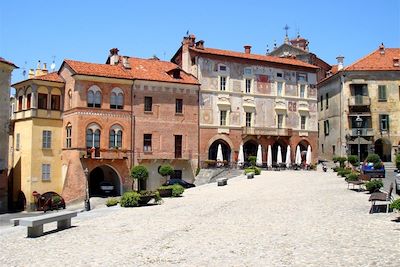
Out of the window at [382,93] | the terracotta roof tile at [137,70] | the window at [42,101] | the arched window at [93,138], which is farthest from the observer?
the window at [382,93]

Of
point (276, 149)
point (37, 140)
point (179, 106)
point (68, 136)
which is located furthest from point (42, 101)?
point (276, 149)

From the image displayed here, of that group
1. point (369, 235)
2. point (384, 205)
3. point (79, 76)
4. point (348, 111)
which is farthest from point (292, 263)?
point (348, 111)

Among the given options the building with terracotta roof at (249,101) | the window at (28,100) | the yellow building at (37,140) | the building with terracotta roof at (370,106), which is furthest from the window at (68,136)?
the building with terracotta roof at (370,106)

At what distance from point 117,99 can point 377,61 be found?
28.9 meters

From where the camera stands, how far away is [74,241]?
622 inches

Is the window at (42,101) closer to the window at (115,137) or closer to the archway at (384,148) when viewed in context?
the window at (115,137)

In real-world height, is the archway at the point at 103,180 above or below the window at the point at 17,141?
below

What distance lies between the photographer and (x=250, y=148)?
160 ft

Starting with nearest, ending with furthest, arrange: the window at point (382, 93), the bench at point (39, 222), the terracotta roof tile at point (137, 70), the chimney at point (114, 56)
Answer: the bench at point (39, 222) < the terracotta roof tile at point (137, 70) < the chimney at point (114, 56) < the window at point (382, 93)

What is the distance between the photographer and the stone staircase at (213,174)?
1672 inches

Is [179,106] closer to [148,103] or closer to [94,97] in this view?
[148,103]

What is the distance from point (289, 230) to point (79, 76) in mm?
28956

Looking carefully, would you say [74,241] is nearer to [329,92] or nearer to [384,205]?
[384,205]

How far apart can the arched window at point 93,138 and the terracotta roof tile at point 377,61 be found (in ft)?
91.0
